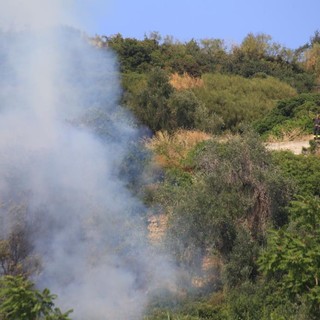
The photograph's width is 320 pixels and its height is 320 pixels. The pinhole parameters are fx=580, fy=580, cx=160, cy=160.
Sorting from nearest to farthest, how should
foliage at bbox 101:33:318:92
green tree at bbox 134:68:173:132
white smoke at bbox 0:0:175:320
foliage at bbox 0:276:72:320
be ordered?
1. foliage at bbox 0:276:72:320
2. white smoke at bbox 0:0:175:320
3. green tree at bbox 134:68:173:132
4. foliage at bbox 101:33:318:92

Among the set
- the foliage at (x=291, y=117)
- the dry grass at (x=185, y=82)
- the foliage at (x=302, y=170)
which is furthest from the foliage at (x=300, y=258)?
the dry grass at (x=185, y=82)

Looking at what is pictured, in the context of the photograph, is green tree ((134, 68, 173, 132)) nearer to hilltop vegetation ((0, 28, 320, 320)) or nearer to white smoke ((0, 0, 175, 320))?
hilltop vegetation ((0, 28, 320, 320))

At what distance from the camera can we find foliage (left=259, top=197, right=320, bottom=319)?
28.9ft

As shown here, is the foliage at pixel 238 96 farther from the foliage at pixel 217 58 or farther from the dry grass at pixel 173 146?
the dry grass at pixel 173 146

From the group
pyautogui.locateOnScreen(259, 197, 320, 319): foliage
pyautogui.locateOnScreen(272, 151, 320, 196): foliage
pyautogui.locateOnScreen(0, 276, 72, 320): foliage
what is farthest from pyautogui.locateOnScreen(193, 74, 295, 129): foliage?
pyautogui.locateOnScreen(0, 276, 72, 320): foliage

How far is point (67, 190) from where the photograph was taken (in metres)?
12.1

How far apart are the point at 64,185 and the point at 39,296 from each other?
5.17 metres

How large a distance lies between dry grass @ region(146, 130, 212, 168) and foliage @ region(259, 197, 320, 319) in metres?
6.24

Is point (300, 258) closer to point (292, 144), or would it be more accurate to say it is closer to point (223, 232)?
point (223, 232)

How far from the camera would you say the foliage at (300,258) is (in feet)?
28.9

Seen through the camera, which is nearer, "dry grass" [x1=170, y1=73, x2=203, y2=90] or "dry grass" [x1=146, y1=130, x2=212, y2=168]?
"dry grass" [x1=146, y1=130, x2=212, y2=168]

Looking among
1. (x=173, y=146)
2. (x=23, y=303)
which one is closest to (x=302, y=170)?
(x=173, y=146)

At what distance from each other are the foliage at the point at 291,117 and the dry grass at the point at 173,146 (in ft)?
14.5

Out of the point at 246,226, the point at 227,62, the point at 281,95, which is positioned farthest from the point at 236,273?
the point at 227,62
